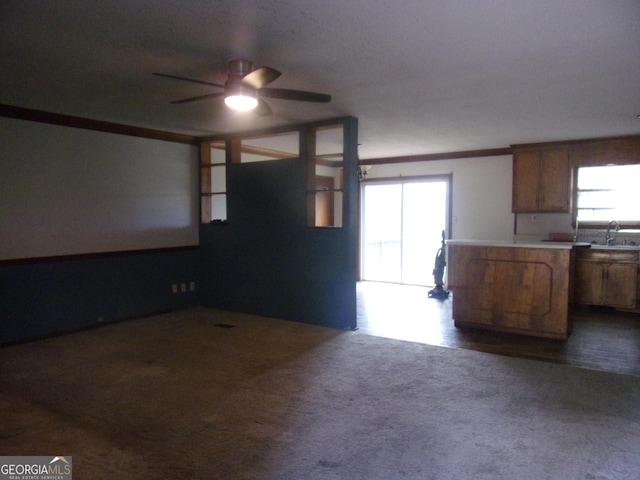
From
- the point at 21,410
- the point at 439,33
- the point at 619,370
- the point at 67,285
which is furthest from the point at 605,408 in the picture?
the point at 67,285

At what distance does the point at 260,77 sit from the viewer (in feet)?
9.48

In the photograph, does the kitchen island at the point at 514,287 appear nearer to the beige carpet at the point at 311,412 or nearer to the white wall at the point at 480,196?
the beige carpet at the point at 311,412

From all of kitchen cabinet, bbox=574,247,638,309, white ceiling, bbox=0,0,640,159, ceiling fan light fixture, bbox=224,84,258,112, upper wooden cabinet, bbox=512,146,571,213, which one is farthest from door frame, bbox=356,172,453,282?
ceiling fan light fixture, bbox=224,84,258,112

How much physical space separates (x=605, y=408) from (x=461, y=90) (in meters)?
2.73

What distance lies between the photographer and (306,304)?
5445 millimetres

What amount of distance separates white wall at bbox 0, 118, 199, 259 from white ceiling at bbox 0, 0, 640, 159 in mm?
416

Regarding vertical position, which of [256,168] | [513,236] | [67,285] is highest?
[256,168]

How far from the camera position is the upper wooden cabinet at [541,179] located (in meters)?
6.59

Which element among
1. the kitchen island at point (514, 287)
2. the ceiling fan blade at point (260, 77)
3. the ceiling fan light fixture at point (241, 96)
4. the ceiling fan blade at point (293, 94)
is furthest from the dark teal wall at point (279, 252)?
the ceiling fan blade at point (260, 77)

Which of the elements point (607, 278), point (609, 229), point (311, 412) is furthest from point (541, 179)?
point (311, 412)

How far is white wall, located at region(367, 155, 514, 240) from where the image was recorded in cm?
733

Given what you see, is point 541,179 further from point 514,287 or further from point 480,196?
point 514,287

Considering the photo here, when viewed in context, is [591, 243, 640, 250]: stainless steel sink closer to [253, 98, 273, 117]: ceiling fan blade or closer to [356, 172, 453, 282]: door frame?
[356, 172, 453, 282]: door frame

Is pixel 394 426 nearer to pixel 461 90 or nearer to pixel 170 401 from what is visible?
pixel 170 401
